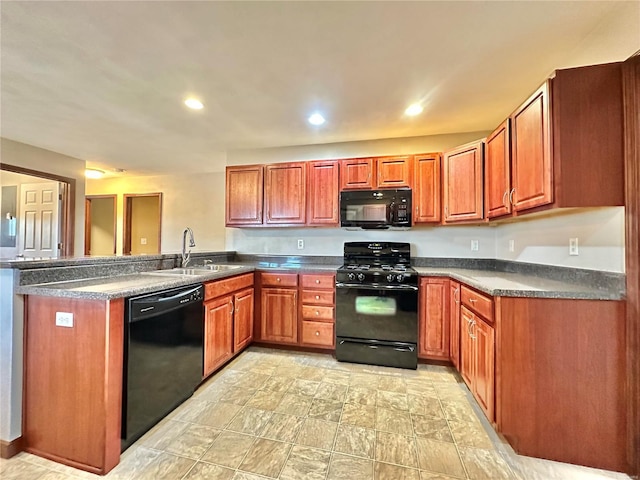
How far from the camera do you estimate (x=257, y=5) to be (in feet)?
4.74

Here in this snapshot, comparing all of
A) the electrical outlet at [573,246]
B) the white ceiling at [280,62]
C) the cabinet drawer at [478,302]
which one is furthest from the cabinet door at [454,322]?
the white ceiling at [280,62]

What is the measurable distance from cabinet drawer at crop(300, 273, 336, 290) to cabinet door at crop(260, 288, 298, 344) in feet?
0.54

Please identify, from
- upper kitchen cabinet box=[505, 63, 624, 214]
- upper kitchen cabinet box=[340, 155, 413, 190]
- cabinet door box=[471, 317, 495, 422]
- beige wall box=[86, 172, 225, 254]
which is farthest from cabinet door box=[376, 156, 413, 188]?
beige wall box=[86, 172, 225, 254]

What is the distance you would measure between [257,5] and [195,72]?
0.83 m

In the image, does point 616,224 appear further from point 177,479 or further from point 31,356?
point 31,356

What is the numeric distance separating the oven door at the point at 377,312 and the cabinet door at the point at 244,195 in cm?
147

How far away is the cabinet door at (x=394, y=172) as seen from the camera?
308 centimetres

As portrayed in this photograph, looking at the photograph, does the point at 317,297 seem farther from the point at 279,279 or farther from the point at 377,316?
the point at 377,316

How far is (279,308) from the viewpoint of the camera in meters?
3.10

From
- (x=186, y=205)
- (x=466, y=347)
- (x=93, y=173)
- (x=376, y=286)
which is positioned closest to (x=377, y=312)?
(x=376, y=286)

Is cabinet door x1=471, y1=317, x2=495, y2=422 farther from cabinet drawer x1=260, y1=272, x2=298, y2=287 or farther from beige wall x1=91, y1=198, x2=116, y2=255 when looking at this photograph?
beige wall x1=91, y1=198, x2=116, y2=255

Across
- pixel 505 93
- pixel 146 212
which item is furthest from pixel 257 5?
pixel 146 212

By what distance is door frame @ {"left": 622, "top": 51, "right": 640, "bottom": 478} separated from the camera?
1408 millimetres

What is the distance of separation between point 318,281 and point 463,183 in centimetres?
181
